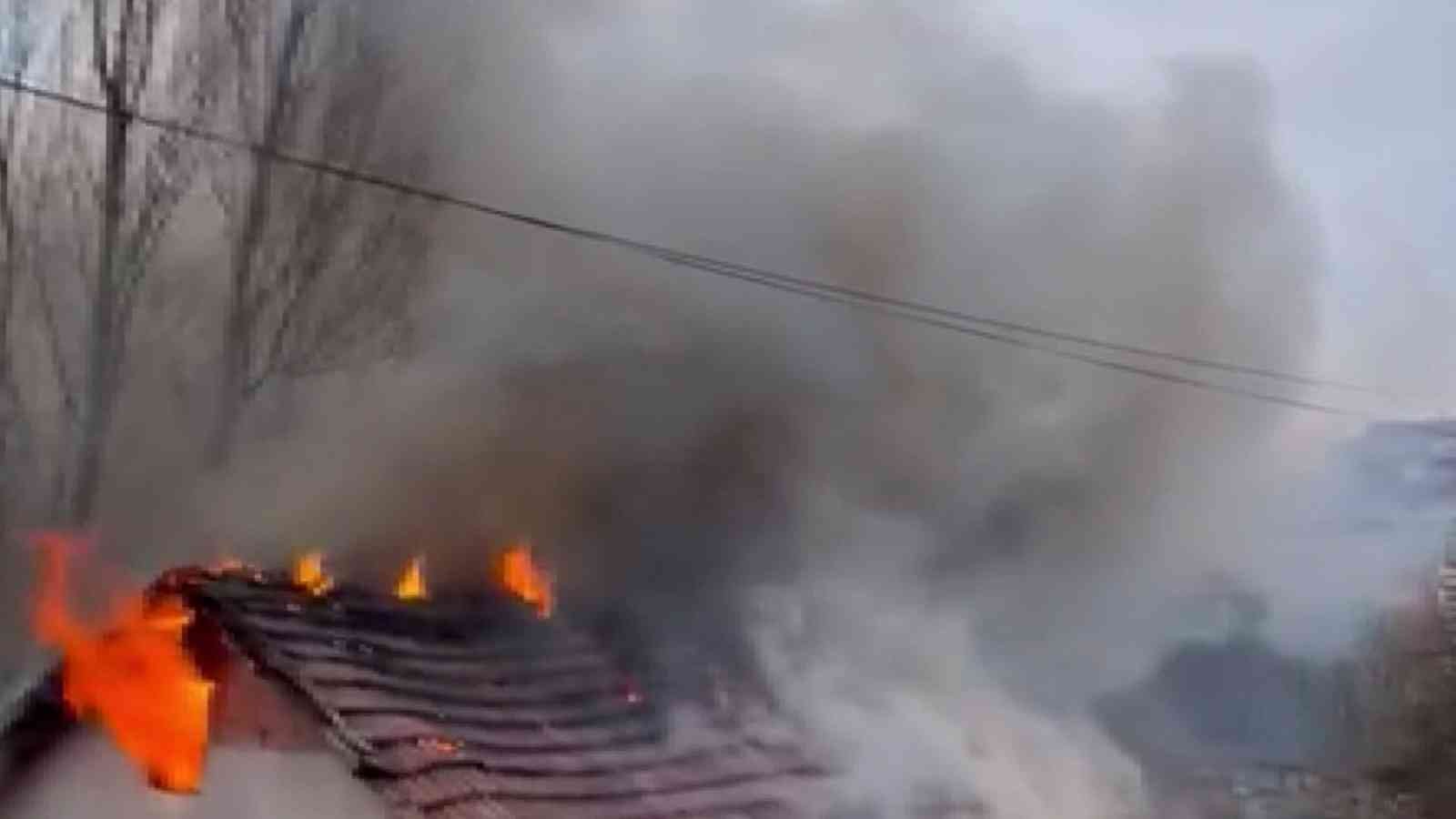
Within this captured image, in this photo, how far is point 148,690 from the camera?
6754 millimetres

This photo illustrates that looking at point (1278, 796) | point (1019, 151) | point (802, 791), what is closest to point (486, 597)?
point (802, 791)

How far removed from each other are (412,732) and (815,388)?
309 cm

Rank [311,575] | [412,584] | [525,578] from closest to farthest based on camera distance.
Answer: [311,575] < [412,584] < [525,578]

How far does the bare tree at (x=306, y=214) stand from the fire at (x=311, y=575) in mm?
1406

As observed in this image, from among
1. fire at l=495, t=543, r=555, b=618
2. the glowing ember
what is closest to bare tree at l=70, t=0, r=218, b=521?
fire at l=495, t=543, r=555, b=618

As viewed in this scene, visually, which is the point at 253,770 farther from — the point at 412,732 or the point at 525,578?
the point at 525,578

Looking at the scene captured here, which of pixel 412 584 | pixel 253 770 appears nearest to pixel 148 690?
pixel 253 770

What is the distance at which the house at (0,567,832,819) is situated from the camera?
653 centimetres

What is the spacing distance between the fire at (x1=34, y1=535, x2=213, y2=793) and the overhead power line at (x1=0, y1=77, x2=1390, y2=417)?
2.99 m

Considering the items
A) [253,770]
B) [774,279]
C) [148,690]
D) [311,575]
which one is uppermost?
[774,279]

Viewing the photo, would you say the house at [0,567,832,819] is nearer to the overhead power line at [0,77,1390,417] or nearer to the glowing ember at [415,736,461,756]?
the glowing ember at [415,736,461,756]

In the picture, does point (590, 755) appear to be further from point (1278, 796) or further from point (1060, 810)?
point (1278, 796)

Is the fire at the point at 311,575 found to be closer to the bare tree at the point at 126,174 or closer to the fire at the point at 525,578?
the fire at the point at 525,578

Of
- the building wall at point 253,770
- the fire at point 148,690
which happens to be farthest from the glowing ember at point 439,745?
the fire at point 148,690
